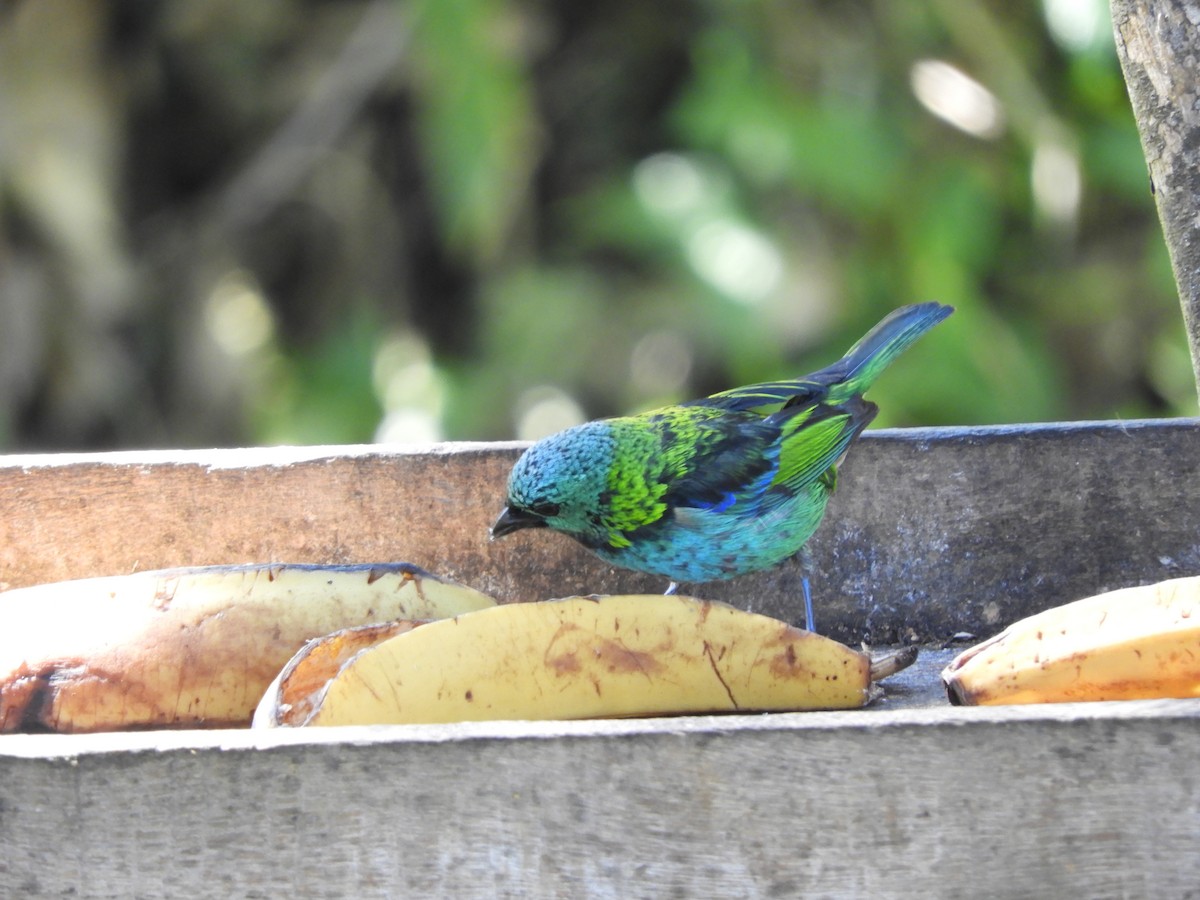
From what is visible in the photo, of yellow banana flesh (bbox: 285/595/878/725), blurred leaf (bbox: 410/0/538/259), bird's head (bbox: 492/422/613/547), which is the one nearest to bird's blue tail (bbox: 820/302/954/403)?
bird's head (bbox: 492/422/613/547)

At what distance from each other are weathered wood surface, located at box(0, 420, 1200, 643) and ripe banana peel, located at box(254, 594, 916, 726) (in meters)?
0.61

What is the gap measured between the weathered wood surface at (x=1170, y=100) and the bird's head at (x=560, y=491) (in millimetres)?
974

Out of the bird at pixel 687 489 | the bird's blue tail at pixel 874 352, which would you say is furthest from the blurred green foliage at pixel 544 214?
the bird at pixel 687 489

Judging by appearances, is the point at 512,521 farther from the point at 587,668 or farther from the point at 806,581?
the point at 587,668

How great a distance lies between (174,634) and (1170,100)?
1506mm

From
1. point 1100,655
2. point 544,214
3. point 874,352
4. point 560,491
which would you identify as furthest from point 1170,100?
point 544,214

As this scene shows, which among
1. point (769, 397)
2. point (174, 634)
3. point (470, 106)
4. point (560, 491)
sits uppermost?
point (470, 106)

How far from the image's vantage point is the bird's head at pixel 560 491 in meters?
2.29

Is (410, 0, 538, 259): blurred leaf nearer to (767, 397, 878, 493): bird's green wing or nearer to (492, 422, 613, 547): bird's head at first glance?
(767, 397, 878, 493): bird's green wing

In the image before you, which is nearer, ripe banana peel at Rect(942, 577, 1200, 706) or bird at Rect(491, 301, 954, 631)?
ripe banana peel at Rect(942, 577, 1200, 706)

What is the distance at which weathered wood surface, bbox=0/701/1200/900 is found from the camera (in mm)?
1335

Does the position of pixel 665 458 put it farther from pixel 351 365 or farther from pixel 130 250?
pixel 130 250

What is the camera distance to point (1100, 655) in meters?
1.67

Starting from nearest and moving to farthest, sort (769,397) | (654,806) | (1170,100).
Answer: (654,806) < (1170,100) < (769,397)
